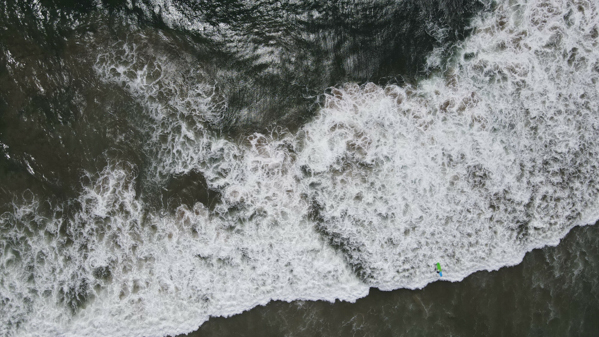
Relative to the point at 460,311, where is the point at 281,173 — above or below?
above

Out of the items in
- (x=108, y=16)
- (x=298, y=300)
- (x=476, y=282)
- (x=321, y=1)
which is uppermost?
(x=321, y=1)

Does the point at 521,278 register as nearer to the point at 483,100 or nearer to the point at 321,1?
the point at 483,100

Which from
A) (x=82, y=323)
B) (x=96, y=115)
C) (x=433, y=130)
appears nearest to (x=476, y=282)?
(x=433, y=130)

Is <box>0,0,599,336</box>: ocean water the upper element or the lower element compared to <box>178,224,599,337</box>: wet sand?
upper

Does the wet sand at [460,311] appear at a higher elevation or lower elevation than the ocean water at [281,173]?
lower

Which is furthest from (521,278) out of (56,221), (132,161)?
(56,221)

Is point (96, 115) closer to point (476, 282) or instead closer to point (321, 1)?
point (321, 1)

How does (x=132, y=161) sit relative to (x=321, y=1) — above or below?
below
